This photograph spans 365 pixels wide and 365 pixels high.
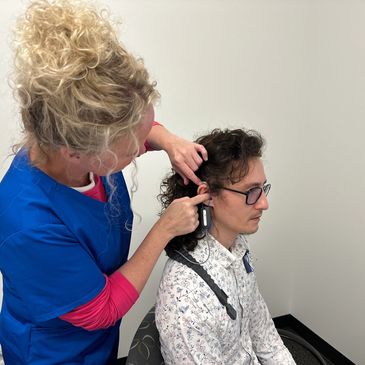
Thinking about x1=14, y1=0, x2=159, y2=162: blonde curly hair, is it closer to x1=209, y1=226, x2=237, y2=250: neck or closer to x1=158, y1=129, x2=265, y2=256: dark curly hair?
x1=158, y1=129, x2=265, y2=256: dark curly hair

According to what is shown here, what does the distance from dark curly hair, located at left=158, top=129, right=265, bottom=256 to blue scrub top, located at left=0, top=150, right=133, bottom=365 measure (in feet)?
0.77

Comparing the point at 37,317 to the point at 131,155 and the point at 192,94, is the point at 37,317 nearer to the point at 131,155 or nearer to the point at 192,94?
the point at 131,155

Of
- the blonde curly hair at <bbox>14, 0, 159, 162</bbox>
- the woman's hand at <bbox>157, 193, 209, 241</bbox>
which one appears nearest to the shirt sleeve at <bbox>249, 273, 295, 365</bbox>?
the woman's hand at <bbox>157, 193, 209, 241</bbox>

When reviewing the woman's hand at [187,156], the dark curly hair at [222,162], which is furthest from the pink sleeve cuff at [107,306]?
the woman's hand at [187,156]

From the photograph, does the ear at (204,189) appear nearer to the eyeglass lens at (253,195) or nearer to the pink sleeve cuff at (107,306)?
the eyeglass lens at (253,195)

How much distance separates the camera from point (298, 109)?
2.02m

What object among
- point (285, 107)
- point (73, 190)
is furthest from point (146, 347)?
point (285, 107)

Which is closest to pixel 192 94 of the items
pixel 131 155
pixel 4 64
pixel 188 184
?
pixel 188 184

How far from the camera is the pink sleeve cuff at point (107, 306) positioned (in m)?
0.96

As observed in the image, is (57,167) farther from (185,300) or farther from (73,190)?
(185,300)

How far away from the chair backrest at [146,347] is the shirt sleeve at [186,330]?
0.05m

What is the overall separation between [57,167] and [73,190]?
0.24 ft

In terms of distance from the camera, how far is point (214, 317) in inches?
45.3

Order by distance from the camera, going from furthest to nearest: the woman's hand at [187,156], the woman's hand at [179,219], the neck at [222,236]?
the neck at [222,236] < the woman's hand at [187,156] < the woman's hand at [179,219]
